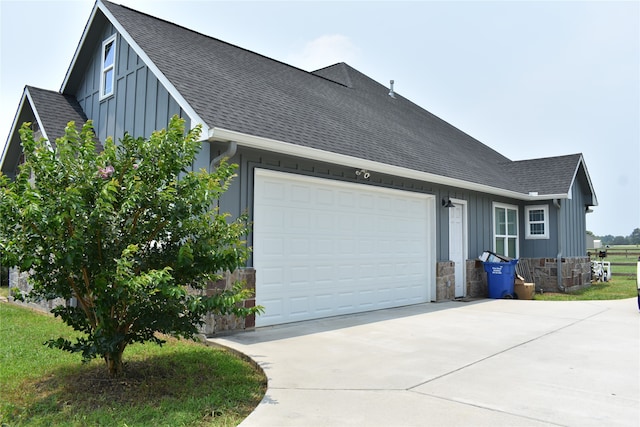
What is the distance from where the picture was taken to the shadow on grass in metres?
3.67

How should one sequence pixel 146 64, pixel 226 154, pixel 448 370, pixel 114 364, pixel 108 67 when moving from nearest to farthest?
1. pixel 114 364
2. pixel 448 370
3. pixel 226 154
4. pixel 146 64
5. pixel 108 67

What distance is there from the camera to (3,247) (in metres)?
3.96

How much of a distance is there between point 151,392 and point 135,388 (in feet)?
0.65

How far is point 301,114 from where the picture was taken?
907cm

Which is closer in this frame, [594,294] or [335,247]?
[335,247]

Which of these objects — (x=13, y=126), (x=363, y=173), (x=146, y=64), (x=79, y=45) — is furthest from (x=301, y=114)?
(x=13, y=126)

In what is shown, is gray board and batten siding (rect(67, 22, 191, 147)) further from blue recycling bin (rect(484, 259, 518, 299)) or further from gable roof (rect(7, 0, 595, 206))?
blue recycling bin (rect(484, 259, 518, 299))

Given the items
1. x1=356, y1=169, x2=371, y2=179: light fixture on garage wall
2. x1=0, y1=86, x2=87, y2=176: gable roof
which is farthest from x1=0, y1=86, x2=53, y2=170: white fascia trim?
x1=356, y1=169, x2=371, y2=179: light fixture on garage wall

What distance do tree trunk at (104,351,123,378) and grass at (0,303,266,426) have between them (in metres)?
0.08

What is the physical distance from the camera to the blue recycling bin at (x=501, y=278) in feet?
38.5

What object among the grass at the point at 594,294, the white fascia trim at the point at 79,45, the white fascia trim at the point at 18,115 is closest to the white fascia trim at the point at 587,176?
the grass at the point at 594,294

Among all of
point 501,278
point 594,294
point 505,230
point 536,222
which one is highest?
point 536,222

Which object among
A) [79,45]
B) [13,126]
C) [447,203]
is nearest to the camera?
[79,45]

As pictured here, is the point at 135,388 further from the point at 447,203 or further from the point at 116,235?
the point at 447,203
